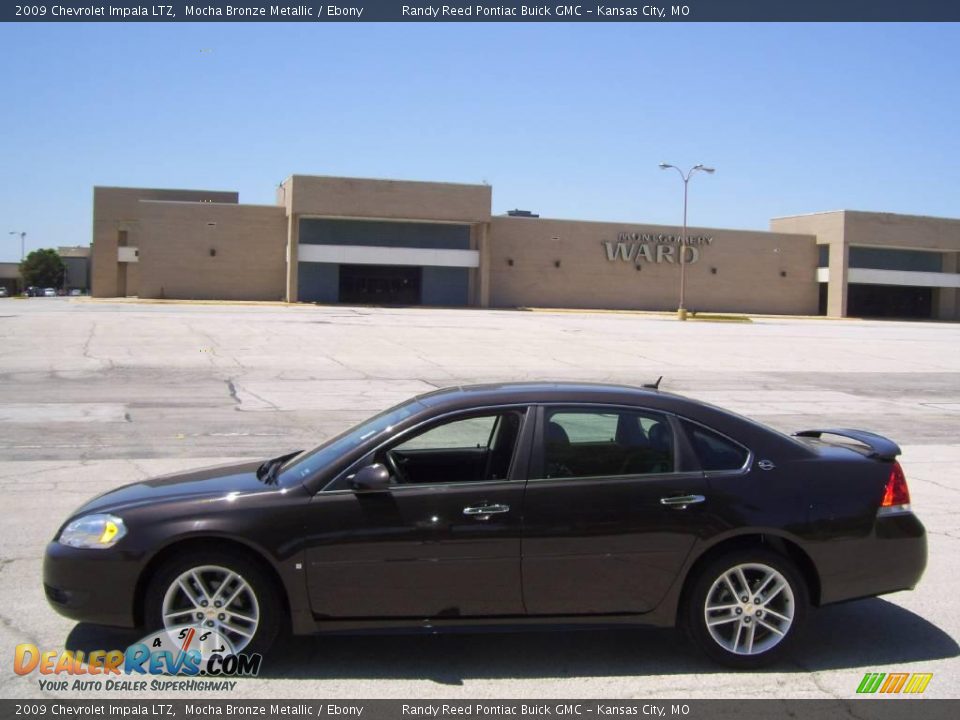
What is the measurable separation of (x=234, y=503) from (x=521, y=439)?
1.50 m

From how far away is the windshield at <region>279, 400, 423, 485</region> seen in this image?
4848mm

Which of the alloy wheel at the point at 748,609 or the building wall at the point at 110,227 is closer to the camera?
the alloy wheel at the point at 748,609

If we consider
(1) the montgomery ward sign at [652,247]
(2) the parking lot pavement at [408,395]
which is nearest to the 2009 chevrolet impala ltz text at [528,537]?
(2) the parking lot pavement at [408,395]

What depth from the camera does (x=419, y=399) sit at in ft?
17.7

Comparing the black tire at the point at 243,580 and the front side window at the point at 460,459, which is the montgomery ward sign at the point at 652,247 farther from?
the black tire at the point at 243,580

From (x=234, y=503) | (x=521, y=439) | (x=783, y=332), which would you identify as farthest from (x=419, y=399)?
(x=783, y=332)

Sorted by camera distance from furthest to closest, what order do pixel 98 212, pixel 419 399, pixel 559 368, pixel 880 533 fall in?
pixel 98 212 → pixel 559 368 → pixel 419 399 → pixel 880 533

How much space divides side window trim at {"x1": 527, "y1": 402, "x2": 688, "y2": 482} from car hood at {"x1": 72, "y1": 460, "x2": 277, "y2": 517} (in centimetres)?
137

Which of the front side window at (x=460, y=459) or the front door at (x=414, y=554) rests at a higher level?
the front side window at (x=460, y=459)

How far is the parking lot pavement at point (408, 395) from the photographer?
465 centimetres

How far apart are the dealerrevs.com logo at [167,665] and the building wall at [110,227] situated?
2813 inches

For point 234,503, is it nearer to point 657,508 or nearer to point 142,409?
point 657,508

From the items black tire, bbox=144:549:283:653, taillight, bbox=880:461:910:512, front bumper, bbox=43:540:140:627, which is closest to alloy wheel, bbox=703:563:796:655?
taillight, bbox=880:461:910:512

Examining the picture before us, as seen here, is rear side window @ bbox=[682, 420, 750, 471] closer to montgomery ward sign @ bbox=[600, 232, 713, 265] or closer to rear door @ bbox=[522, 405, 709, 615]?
rear door @ bbox=[522, 405, 709, 615]
